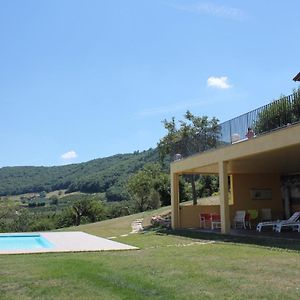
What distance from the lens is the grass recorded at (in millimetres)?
6566

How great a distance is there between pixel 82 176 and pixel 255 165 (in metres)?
82.0

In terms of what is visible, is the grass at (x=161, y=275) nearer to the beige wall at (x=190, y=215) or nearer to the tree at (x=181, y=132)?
the beige wall at (x=190, y=215)

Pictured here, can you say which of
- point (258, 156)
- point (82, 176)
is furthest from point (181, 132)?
point (82, 176)

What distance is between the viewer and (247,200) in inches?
922

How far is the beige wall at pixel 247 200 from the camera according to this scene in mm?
23312

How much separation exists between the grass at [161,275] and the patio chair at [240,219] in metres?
8.99

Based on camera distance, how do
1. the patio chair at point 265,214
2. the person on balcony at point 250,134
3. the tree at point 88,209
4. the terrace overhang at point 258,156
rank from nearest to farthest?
the terrace overhang at point 258,156
the person on balcony at point 250,134
the patio chair at point 265,214
the tree at point 88,209

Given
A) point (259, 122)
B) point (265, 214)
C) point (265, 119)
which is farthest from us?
point (265, 214)

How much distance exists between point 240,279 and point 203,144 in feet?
46.3

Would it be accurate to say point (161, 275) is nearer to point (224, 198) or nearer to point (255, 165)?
point (224, 198)

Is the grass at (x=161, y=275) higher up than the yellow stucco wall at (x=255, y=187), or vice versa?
the yellow stucco wall at (x=255, y=187)

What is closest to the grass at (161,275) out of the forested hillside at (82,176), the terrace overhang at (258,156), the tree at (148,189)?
the terrace overhang at (258,156)

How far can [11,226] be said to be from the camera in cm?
5647

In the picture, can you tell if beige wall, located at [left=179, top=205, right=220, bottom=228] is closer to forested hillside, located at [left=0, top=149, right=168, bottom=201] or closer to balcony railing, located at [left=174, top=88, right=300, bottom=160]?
balcony railing, located at [left=174, top=88, right=300, bottom=160]
